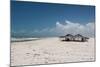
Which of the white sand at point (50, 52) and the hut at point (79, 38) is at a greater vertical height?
the hut at point (79, 38)

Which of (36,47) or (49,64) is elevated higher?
(36,47)

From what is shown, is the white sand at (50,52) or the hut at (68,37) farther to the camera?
the hut at (68,37)

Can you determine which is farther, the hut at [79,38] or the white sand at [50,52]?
the hut at [79,38]

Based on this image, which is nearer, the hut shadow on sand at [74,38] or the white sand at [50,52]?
the white sand at [50,52]

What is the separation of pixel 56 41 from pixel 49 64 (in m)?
0.30

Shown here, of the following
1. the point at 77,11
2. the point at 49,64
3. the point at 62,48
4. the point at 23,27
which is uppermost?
the point at 77,11

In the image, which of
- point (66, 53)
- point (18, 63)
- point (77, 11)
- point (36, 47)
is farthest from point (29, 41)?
point (77, 11)

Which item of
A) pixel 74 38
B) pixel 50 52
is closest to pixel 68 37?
pixel 74 38

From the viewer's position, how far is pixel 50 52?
2787 millimetres

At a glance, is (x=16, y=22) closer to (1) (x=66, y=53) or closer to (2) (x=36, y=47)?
(2) (x=36, y=47)

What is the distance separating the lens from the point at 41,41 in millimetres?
2742

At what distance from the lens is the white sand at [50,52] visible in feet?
8.67

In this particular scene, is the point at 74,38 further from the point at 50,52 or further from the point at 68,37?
the point at 50,52

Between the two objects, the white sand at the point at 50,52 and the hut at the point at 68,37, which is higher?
the hut at the point at 68,37
